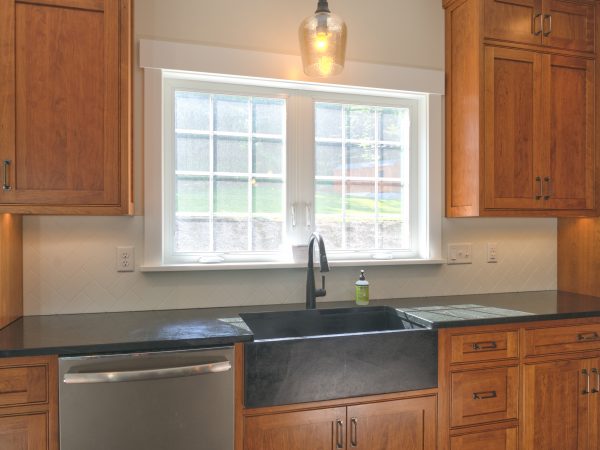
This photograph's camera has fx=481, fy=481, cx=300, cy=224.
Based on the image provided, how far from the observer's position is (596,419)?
2223 mm

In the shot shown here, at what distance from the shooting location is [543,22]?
8.04ft

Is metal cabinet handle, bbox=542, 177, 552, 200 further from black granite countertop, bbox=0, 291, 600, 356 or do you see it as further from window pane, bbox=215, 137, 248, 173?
window pane, bbox=215, 137, 248, 173

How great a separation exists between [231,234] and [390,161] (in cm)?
97

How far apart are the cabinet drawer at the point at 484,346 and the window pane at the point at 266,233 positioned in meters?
0.98

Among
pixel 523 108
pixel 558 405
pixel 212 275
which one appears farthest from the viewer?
pixel 523 108

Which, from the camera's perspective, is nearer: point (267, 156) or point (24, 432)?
point (24, 432)

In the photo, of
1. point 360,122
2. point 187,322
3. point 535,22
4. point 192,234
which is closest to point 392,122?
point 360,122

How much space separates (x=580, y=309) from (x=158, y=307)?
1968 mm

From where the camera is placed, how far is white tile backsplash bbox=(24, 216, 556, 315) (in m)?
2.12

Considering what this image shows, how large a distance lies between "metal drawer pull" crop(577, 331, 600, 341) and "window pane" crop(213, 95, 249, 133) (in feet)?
6.05

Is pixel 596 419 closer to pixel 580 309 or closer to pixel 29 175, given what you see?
pixel 580 309

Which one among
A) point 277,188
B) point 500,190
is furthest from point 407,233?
point 277,188

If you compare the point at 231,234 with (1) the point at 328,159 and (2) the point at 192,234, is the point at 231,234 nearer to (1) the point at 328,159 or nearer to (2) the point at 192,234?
(2) the point at 192,234

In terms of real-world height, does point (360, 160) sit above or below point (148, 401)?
above
